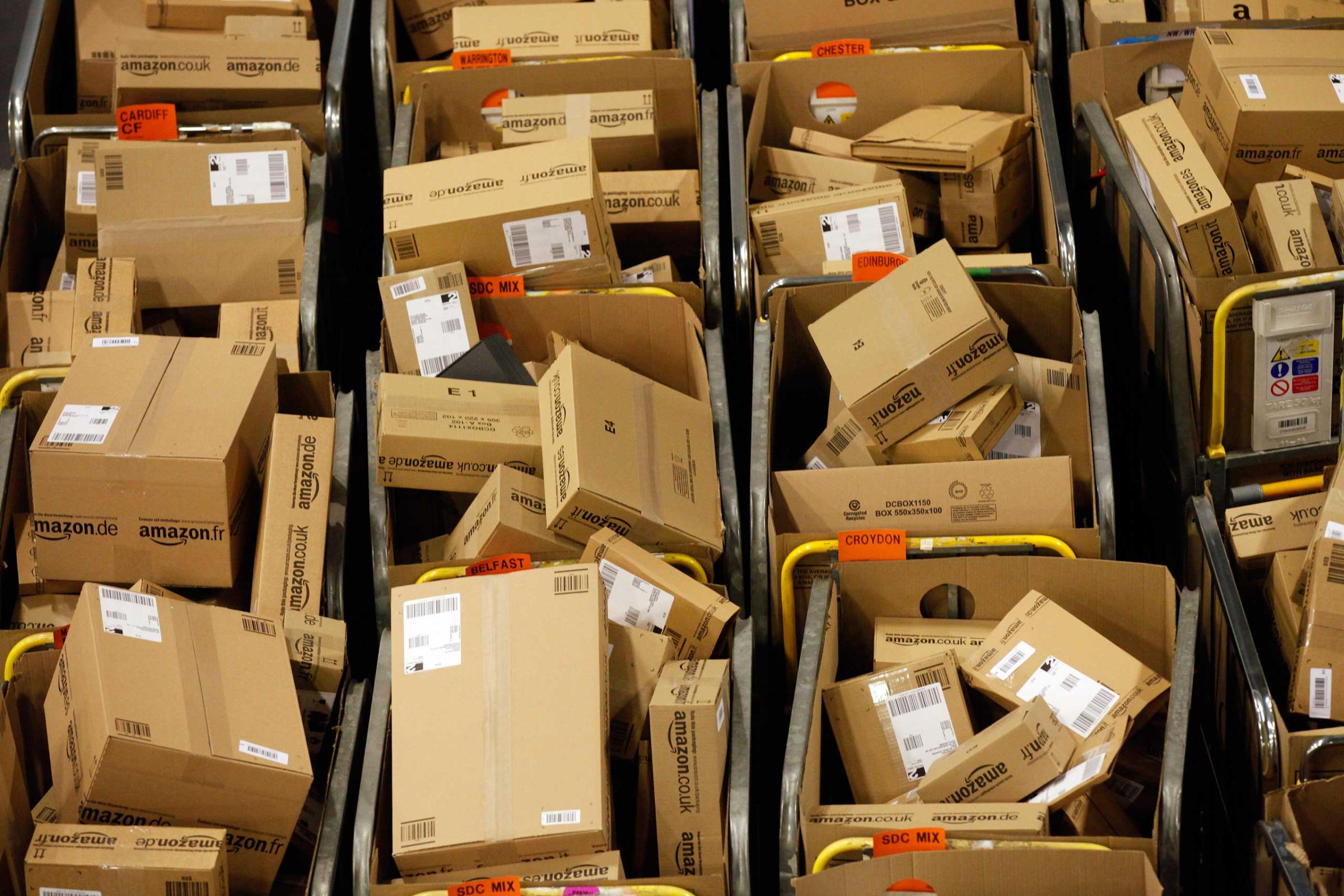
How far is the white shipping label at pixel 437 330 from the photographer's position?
3631 mm

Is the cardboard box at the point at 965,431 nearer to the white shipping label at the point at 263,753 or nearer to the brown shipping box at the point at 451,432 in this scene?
the brown shipping box at the point at 451,432

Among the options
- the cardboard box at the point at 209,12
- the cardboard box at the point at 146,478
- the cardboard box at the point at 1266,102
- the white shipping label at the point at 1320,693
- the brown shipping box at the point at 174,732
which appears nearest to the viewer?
the brown shipping box at the point at 174,732

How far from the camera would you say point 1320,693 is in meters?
2.95

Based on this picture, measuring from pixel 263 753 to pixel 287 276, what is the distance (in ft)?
5.34

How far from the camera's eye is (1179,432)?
359 cm

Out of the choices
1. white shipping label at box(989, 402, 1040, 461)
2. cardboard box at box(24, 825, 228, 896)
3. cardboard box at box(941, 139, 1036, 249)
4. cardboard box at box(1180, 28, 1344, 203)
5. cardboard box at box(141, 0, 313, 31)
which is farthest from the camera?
cardboard box at box(141, 0, 313, 31)

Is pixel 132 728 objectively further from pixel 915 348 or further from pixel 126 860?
pixel 915 348

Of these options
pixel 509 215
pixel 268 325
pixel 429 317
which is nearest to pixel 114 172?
pixel 268 325

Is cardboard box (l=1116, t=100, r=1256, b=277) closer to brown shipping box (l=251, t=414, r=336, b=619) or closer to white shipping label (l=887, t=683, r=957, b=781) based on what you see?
white shipping label (l=887, t=683, r=957, b=781)

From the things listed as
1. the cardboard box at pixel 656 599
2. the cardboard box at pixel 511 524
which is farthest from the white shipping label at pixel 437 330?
the cardboard box at pixel 656 599

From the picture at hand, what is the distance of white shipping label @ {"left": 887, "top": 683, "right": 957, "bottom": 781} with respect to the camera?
299 cm

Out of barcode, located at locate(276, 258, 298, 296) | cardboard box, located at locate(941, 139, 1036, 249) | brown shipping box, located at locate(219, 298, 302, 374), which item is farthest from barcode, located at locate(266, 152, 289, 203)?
cardboard box, located at locate(941, 139, 1036, 249)

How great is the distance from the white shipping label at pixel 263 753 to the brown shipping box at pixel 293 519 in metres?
0.41

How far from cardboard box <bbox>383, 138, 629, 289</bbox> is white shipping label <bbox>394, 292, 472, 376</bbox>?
0.14 metres
